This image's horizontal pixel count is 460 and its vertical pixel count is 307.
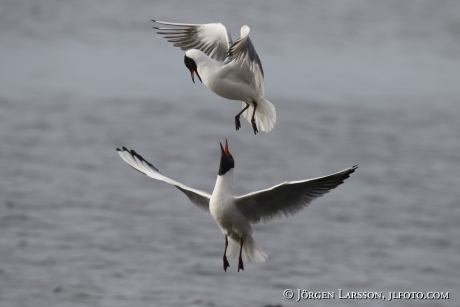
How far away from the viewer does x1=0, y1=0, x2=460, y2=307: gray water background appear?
12.9 m

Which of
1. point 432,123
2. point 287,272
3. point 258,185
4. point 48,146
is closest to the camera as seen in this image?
point 287,272

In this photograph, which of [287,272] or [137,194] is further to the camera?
[137,194]

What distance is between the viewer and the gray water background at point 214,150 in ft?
42.4

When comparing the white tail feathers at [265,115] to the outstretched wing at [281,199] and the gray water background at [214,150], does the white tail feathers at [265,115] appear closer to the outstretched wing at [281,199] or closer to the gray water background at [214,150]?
the outstretched wing at [281,199]

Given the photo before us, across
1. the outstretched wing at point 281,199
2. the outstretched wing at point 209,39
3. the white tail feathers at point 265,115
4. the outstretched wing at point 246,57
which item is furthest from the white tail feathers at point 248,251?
the outstretched wing at point 209,39

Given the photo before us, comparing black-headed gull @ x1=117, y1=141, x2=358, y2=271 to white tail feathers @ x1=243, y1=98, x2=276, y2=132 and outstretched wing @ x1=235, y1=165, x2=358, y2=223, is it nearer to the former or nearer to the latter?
outstretched wing @ x1=235, y1=165, x2=358, y2=223

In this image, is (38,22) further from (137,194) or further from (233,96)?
(233,96)

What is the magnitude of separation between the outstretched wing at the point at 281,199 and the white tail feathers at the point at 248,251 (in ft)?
0.94

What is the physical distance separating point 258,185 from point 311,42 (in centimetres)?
974

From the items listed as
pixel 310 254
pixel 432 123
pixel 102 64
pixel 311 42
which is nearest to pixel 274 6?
pixel 311 42

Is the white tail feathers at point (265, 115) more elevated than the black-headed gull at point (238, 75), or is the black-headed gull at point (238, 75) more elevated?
the black-headed gull at point (238, 75)

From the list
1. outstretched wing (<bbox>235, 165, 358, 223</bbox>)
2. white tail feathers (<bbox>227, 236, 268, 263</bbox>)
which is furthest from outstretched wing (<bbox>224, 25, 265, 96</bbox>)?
white tail feathers (<bbox>227, 236, 268, 263</bbox>)

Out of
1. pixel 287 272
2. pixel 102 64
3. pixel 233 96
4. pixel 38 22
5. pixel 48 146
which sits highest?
pixel 38 22

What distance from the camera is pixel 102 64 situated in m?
23.3
